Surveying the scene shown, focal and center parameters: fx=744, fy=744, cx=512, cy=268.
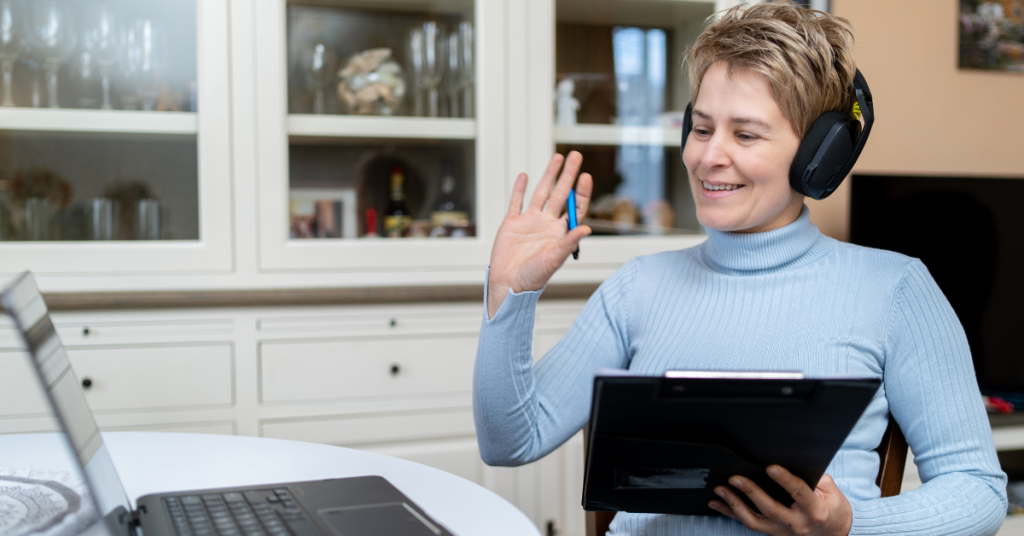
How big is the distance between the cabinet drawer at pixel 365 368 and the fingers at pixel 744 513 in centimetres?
106

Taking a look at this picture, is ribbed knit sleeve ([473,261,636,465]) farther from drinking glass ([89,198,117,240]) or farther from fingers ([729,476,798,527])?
drinking glass ([89,198,117,240])

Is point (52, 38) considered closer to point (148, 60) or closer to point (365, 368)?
point (148, 60)

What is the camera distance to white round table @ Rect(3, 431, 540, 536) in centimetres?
68

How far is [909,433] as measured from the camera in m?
0.86

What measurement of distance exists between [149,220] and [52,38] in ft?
1.43

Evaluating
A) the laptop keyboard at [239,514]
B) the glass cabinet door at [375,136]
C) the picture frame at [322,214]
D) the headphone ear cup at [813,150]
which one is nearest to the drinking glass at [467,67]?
the glass cabinet door at [375,136]

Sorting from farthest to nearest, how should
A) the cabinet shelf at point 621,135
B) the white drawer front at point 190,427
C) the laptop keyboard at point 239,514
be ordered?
the cabinet shelf at point 621,135 < the white drawer front at point 190,427 < the laptop keyboard at point 239,514

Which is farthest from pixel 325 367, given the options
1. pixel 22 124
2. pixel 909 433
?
pixel 909 433

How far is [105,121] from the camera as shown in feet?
5.27

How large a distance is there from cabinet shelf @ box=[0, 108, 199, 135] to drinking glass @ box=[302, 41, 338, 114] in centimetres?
27

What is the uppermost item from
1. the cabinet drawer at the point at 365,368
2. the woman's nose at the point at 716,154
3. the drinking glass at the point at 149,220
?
the woman's nose at the point at 716,154

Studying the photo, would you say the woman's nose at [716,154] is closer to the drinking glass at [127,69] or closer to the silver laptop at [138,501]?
the silver laptop at [138,501]

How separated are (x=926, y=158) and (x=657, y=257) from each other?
137cm

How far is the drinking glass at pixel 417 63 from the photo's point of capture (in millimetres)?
1813
